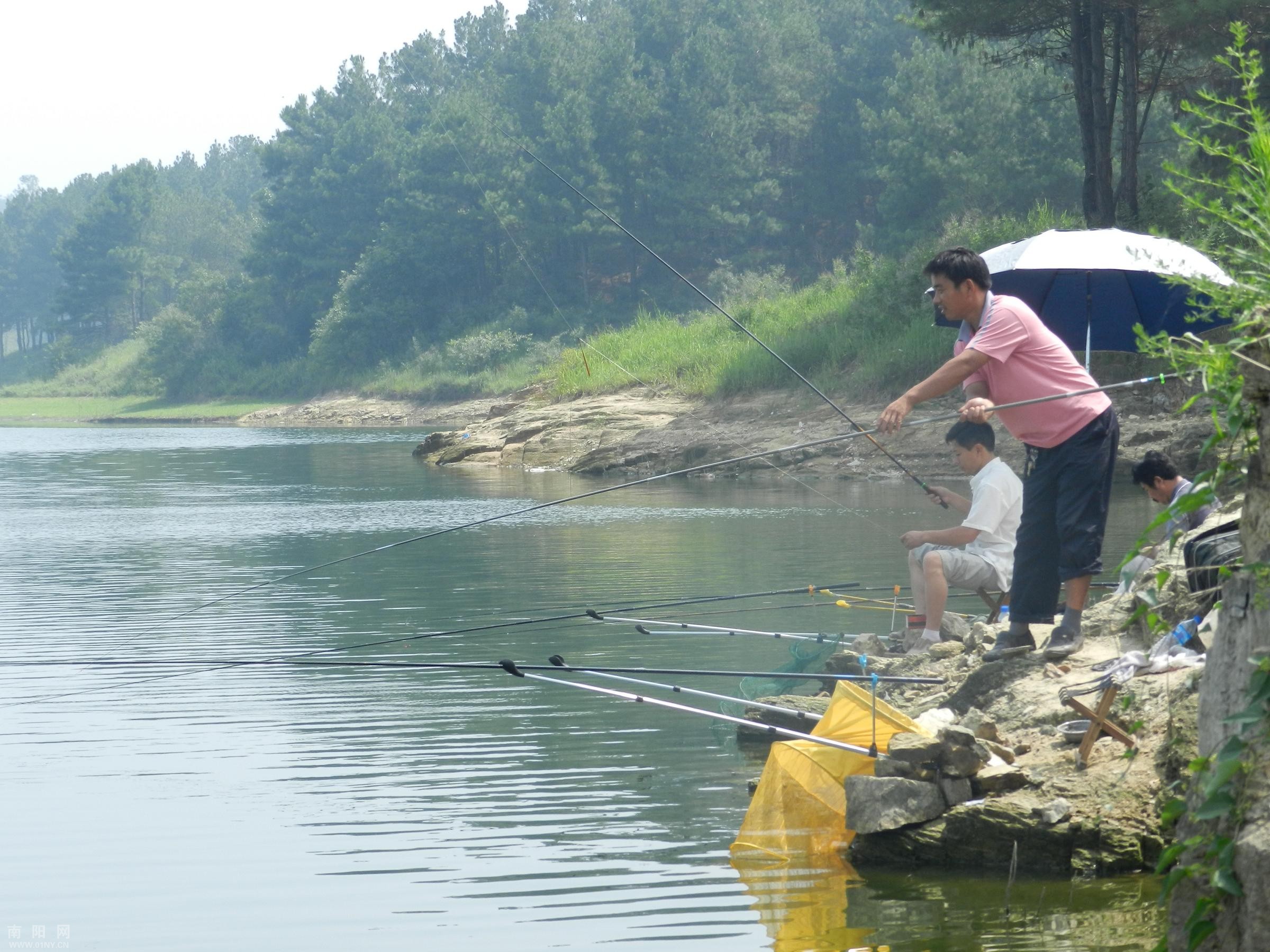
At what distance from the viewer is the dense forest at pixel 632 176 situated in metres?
26.0

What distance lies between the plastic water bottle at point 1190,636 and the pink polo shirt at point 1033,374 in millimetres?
895

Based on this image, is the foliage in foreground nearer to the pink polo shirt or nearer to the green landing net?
the pink polo shirt

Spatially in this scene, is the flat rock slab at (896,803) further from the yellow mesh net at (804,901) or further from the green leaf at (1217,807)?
the green leaf at (1217,807)

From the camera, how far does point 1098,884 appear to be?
489 cm

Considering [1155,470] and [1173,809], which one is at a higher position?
[1155,470]

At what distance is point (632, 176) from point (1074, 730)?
5211 cm

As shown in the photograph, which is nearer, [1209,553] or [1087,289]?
[1209,553]

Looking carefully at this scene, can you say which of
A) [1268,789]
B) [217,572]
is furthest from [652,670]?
[217,572]

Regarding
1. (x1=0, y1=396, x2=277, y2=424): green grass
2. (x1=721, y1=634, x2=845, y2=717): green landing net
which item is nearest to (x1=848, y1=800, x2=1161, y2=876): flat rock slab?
(x1=721, y1=634, x2=845, y2=717): green landing net

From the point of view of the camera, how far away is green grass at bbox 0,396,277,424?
196ft

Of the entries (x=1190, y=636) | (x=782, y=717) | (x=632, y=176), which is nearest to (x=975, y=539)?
(x=782, y=717)

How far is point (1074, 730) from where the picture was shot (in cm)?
541

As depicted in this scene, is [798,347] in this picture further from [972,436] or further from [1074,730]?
[1074,730]

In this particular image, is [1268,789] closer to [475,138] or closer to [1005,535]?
[1005,535]
